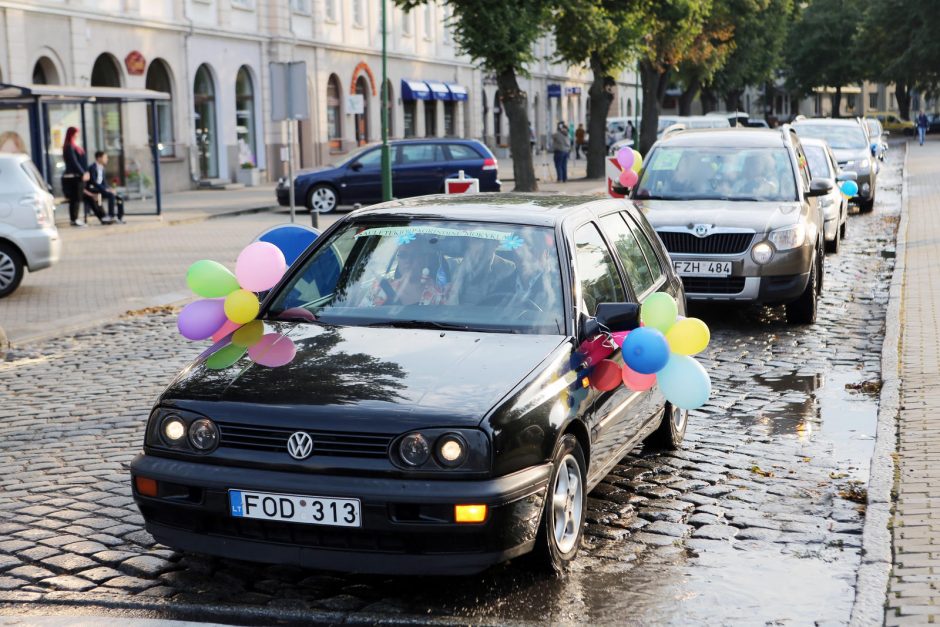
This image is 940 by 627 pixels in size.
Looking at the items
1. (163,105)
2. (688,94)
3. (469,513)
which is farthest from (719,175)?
(688,94)

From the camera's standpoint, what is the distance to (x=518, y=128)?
34.6m

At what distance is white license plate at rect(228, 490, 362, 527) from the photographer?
4.74 meters

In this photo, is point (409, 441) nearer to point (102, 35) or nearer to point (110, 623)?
point (110, 623)

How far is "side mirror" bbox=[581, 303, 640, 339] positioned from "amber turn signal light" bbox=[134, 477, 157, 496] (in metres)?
1.90

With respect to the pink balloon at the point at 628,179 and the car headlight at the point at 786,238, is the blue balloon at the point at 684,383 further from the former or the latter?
the pink balloon at the point at 628,179

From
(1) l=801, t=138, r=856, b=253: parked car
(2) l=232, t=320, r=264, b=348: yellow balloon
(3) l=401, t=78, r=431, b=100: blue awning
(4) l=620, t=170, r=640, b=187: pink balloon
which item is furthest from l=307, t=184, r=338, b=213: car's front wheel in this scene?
(3) l=401, t=78, r=431, b=100: blue awning

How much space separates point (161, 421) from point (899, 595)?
9.43 feet

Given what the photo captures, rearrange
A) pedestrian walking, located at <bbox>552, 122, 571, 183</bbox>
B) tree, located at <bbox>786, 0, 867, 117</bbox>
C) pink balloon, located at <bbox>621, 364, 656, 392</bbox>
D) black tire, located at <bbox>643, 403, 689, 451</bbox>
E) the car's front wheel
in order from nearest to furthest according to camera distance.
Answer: pink balloon, located at <bbox>621, 364, 656, 392</bbox> → black tire, located at <bbox>643, 403, 689, 451</bbox> → the car's front wheel → pedestrian walking, located at <bbox>552, 122, 571, 183</bbox> → tree, located at <bbox>786, 0, 867, 117</bbox>

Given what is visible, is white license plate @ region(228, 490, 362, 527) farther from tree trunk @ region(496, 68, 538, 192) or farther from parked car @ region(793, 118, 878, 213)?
tree trunk @ region(496, 68, 538, 192)

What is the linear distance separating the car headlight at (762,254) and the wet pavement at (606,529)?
166cm

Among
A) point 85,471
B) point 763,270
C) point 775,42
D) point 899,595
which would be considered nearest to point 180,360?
point 85,471

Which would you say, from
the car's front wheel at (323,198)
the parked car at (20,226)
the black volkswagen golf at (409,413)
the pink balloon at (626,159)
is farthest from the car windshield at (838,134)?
the black volkswagen golf at (409,413)

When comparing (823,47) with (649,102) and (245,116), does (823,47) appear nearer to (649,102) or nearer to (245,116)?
(649,102)

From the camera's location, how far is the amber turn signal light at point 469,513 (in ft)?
15.5
